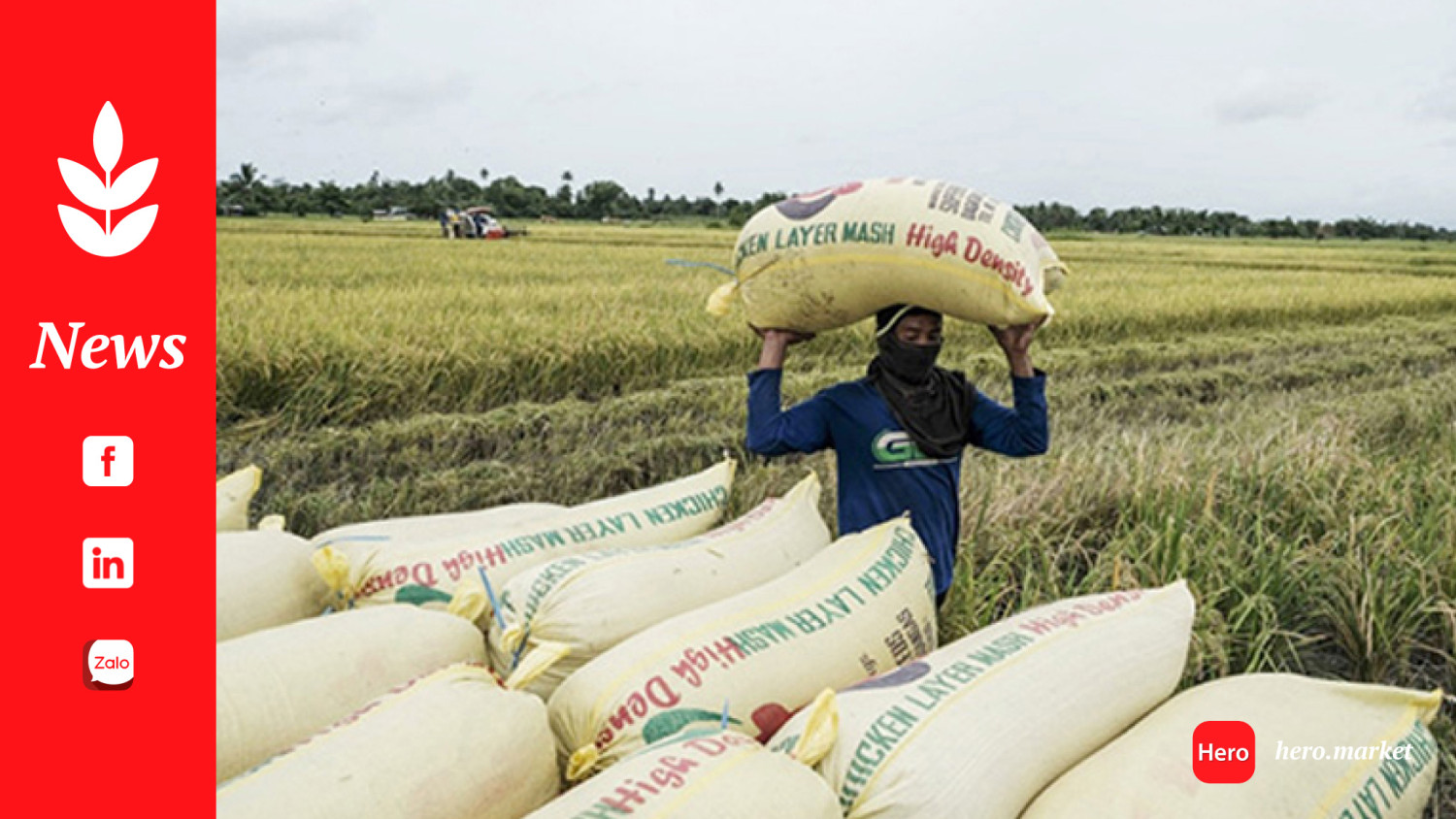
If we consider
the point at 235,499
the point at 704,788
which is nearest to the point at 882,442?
the point at 704,788

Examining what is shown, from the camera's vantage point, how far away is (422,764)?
5.31ft

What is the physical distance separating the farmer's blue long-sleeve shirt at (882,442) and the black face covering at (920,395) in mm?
30

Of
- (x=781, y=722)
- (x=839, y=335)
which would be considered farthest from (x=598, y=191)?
(x=781, y=722)

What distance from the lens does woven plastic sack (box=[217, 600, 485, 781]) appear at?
1860 millimetres

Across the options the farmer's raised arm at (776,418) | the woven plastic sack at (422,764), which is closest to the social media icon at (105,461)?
the woven plastic sack at (422,764)

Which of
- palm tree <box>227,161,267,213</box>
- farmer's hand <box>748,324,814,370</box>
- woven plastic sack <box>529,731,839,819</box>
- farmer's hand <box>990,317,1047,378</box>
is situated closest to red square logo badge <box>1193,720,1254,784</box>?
woven plastic sack <box>529,731,839,819</box>

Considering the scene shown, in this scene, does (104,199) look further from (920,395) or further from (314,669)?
(920,395)

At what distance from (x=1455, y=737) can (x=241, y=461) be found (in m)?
5.05

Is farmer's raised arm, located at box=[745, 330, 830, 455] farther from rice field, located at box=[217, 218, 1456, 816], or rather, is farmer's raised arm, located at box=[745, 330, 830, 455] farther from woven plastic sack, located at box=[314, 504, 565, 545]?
woven plastic sack, located at box=[314, 504, 565, 545]

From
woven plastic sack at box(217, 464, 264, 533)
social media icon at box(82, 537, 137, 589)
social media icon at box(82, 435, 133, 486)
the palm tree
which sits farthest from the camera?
the palm tree

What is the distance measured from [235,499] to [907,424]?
6.80 feet

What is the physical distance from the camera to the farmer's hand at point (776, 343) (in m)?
2.66

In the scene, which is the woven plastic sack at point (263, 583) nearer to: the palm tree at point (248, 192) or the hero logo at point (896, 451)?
the hero logo at point (896, 451)

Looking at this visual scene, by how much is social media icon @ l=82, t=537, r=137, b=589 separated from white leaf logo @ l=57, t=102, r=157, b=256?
0.80m
